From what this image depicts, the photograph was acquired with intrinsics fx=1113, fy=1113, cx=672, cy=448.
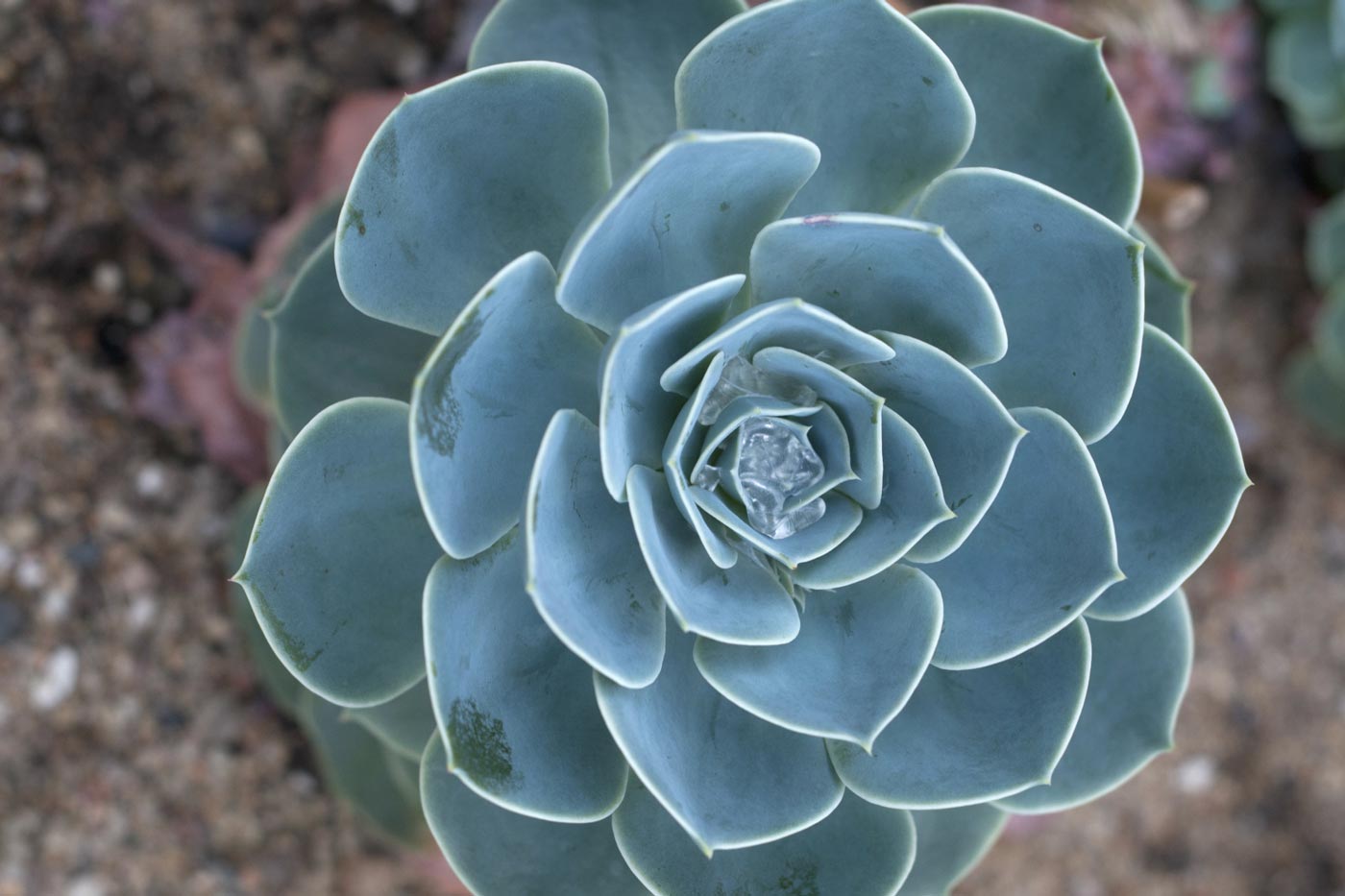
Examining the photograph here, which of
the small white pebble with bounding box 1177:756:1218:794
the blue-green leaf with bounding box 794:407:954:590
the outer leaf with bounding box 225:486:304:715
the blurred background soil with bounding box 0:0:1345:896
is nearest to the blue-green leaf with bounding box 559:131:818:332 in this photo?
the blue-green leaf with bounding box 794:407:954:590

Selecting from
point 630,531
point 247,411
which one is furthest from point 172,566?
point 630,531

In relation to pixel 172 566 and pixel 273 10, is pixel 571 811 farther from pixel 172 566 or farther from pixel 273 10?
pixel 273 10

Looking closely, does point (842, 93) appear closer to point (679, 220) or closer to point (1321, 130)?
point (679, 220)

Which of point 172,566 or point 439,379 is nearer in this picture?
point 439,379

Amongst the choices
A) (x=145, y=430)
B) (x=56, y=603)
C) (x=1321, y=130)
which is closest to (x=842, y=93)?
(x=145, y=430)

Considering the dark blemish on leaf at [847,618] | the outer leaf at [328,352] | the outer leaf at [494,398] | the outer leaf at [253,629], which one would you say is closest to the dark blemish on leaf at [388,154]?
the outer leaf at [494,398]

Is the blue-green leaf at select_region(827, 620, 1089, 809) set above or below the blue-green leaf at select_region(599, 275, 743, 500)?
below

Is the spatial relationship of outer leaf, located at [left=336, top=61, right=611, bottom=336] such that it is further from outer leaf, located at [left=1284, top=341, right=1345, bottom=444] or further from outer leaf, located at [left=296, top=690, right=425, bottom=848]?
outer leaf, located at [left=1284, top=341, right=1345, bottom=444]
